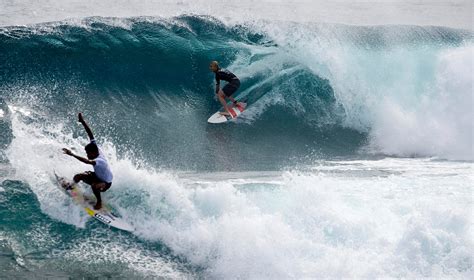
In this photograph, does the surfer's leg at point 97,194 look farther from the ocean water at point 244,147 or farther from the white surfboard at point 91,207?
the ocean water at point 244,147

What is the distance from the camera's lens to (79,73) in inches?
590

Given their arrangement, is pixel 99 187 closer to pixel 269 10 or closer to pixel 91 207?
pixel 91 207

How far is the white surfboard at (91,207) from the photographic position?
9.23 meters

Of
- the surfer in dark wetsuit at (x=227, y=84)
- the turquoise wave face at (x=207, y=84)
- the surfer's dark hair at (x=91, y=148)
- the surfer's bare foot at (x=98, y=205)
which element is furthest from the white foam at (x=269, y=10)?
the surfer's dark hair at (x=91, y=148)

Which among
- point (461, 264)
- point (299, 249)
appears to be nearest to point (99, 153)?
point (299, 249)

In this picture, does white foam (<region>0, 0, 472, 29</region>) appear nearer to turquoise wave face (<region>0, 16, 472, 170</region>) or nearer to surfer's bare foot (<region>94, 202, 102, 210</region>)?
turquoise wave face (<region>0, 16, 472, 170</region>)

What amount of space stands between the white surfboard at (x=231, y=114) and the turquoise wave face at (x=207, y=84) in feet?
0.75

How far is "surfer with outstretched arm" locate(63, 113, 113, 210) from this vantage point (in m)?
8.70

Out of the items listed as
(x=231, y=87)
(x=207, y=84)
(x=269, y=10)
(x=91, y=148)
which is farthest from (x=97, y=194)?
(x=269, y=10)

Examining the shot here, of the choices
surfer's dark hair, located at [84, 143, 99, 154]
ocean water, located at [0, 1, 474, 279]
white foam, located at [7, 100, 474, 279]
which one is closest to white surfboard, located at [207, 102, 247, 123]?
ocean water, located at [0, 1, 474, 279]

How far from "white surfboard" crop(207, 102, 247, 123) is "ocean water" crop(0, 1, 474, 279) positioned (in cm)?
22

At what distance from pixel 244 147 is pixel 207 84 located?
2645mm

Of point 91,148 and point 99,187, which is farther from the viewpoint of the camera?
point 99,187

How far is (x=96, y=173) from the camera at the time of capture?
8938mm
